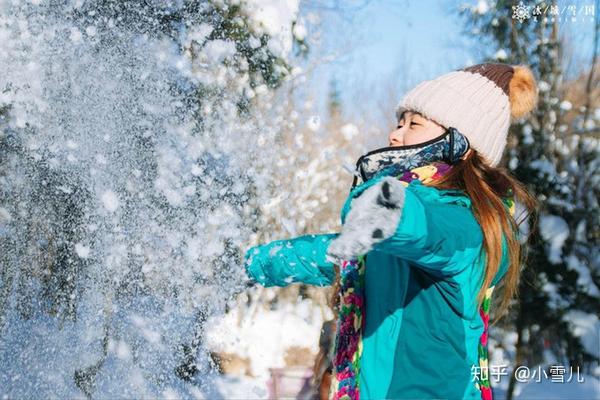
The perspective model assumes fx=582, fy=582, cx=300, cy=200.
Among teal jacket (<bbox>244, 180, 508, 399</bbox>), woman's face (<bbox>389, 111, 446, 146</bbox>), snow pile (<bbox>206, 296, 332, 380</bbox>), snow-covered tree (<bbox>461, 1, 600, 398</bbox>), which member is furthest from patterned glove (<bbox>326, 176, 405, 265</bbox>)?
snow pile (<bbox>206, 296, 332, 380</bbox>)

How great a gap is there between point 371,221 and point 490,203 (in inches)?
20.1

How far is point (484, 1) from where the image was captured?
6.14 meters

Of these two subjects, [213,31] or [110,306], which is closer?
[110,306]

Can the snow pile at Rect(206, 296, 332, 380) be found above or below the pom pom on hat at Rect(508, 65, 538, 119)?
below

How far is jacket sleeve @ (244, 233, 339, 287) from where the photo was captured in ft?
4.89

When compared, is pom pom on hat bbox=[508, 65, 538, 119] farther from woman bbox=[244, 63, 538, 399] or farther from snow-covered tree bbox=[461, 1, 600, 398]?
snow-covered tree bbox=[461, 1, 600, 398]

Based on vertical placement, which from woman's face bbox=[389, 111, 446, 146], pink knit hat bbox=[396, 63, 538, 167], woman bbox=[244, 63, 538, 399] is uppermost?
pink knit hat bbox=[396, 63, 538, 167]

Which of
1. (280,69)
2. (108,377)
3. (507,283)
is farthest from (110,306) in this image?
(507,283)

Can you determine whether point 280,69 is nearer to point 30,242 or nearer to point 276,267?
point 30,242

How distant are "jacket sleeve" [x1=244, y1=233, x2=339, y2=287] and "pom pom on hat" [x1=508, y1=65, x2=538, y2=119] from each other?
27.3 inches

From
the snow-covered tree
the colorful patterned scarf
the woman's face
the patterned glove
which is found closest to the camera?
the patterned glove

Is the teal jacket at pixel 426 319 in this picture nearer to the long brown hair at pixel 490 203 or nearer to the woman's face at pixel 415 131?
the long brown hair at pixel 490 203

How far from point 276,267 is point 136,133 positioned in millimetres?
3358

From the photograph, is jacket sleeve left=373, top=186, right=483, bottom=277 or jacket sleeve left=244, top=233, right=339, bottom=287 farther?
jacket sleeve left=244, top=233, right=339, bottom=287
